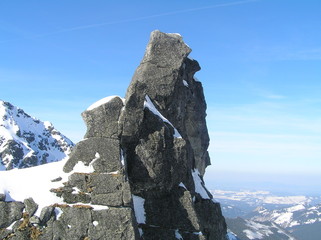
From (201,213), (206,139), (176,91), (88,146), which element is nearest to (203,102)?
(206,139)

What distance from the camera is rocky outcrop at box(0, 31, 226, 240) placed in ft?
93.8

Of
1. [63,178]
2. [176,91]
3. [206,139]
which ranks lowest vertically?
[63,178]

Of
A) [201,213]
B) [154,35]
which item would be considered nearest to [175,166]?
[201,213]

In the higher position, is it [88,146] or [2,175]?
[88,146]

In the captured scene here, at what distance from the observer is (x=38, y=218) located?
92.1ft

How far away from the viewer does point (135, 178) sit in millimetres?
37469

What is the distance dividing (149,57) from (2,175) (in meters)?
26.7

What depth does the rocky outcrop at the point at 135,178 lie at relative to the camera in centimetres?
2859

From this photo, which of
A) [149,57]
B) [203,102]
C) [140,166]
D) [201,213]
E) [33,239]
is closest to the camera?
[33,239]

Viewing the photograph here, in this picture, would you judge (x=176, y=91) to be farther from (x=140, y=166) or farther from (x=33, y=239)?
(x=33, y=239)

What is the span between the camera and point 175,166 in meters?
39.9

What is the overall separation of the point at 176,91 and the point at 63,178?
83.1 feet

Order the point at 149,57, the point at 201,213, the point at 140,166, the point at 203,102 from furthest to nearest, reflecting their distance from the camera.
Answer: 1. the point at 203,102
2. the point at 149,57
3. the point at 201,213
4. the point at 140,166

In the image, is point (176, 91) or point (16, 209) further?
point (176, 91)
